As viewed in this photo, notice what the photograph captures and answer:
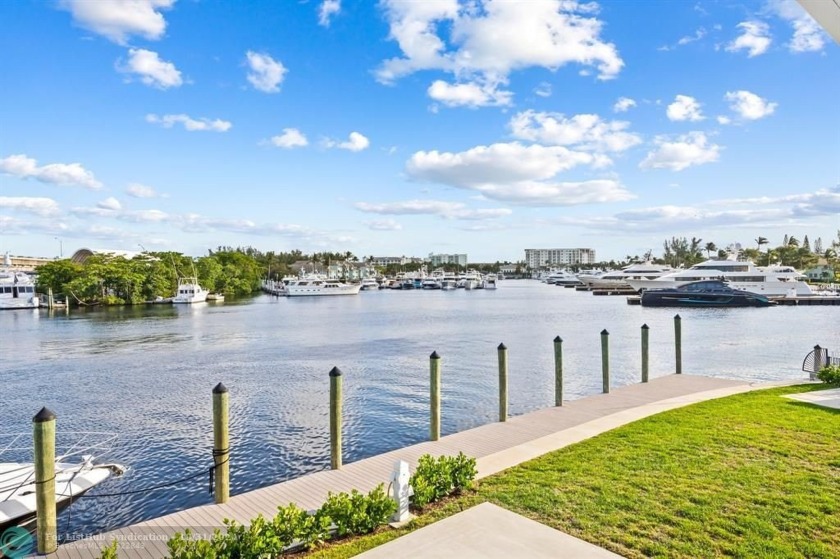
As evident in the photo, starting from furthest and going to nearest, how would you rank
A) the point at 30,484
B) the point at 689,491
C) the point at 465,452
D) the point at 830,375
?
the point at 830,375
the point at 465,452
the point at 30,484
the point at 689,491

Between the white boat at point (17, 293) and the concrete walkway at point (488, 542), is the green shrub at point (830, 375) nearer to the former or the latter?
the concrete walkway at point (488, 542)

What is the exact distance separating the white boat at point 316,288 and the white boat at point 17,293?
39830mm

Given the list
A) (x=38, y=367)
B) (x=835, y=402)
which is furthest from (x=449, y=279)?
(x=835, y=402)

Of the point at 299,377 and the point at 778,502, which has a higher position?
the point at 778,502

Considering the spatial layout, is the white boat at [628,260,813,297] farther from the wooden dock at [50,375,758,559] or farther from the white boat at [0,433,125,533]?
the white boat at [0,433,125,533]

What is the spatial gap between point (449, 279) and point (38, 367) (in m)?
120

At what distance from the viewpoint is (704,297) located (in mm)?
60688

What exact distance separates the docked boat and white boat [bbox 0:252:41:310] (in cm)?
8250

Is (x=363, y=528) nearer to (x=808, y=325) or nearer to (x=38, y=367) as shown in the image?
(x=38, y=367)

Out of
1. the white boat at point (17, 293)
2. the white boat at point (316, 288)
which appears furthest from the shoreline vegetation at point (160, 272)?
the white boat at point (316, 288)

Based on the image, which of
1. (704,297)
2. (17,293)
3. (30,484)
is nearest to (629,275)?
(704,297)

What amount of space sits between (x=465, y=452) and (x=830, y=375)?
10466 mm

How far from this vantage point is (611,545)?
5016mm

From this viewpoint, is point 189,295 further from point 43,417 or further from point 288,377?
point 43,417
